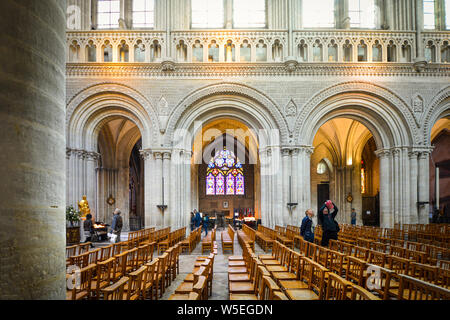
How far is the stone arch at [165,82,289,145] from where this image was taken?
15281mm

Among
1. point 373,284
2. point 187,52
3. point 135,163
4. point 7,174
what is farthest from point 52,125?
point 135,163

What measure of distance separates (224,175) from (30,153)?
26945 mm

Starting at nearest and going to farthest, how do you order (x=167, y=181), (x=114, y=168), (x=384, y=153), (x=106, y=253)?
(x=106, y=253)
(x=167, y=181)
(x=384, y=153)
(x=114, y=168)

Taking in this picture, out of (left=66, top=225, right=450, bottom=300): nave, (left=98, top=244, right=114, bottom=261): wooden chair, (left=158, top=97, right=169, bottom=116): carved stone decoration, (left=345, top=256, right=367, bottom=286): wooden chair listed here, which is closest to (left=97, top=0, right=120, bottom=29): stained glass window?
(left=158, top=97, right=169, bottom=116): carved stone decoration

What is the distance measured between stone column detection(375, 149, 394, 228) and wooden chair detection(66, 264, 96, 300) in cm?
1488

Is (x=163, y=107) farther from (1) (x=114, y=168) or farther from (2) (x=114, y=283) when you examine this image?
(2) (x=114, y=283)

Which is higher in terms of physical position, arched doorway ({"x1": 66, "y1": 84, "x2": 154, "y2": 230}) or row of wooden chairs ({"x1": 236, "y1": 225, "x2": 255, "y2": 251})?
arched doorway ({"x1": 66, "y1": 84, "x2": 154, "y2": 230})

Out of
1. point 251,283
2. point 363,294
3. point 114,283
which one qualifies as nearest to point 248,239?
point 251,283

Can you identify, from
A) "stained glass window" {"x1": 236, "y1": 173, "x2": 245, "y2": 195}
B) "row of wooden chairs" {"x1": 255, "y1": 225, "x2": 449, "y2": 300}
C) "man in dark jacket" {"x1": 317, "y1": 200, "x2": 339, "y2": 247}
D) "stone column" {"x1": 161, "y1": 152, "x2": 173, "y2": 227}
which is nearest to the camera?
"row of wooden chairs" {"x1": 255, "y1": 225, "x2": 449, "y2": 300}

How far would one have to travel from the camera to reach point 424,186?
1525 centimetres

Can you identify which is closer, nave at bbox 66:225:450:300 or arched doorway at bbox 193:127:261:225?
nave at bbox 66:225:450:300

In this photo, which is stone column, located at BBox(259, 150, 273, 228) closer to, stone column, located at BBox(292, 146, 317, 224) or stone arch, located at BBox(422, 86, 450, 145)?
stone column, located at BBox(292, 146, 317, 224)
